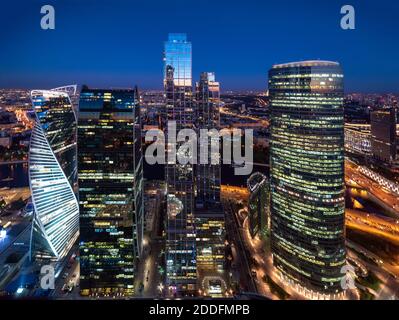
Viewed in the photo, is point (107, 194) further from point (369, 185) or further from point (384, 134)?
point (384, 134)

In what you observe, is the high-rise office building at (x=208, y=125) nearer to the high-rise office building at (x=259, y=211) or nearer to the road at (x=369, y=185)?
the high-rise office building at (x=259, y=211)

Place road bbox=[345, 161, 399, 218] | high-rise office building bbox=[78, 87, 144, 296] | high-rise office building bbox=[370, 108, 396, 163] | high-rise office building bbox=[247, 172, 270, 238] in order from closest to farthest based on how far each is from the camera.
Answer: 1. high-rise office building bbox=[78, 87, 144, 296]
2. high-rise office building bbox=[247, 172, 270, 238]
3. road bbox=[345, 161, 399, 218]
4. high-rise office building bbox=[370, 108, 396, 163]

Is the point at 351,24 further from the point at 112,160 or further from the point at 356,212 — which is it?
the point at 356,212

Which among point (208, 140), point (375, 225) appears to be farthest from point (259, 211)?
point (375, 225)

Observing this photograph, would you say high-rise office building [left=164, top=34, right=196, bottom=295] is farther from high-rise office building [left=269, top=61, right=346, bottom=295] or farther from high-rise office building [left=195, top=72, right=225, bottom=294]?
high-rise office building [left=269, top=61, right=346, bottom=295]

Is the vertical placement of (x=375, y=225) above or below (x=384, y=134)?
below

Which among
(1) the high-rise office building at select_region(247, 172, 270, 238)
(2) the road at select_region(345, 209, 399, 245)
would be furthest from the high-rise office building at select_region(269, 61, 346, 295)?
(2) the road at select_region(345, 209, 399, 245)

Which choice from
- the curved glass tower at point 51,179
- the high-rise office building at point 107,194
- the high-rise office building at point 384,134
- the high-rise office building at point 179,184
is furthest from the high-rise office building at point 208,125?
the high-rise office building at point 384,134
